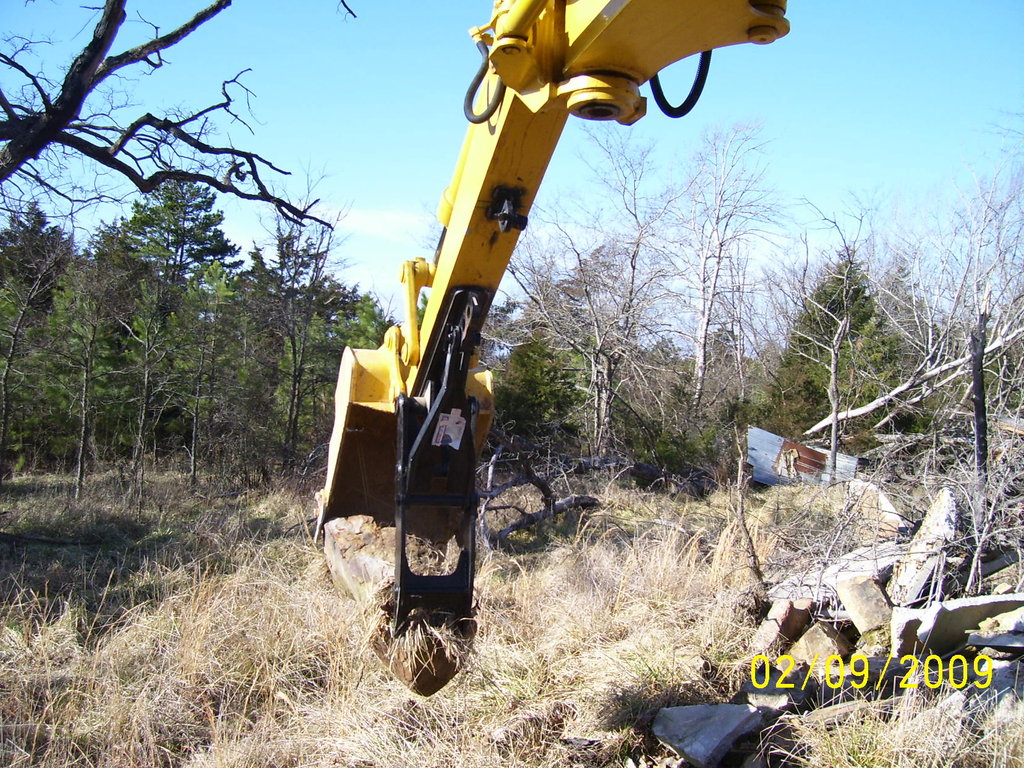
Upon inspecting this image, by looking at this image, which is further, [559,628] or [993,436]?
[993,436]

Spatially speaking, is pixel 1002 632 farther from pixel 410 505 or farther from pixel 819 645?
pixel 410 505

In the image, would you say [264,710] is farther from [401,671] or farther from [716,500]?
[716,500]

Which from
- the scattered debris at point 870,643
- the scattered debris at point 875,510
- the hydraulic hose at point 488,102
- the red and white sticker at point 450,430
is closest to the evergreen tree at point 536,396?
the scattered debris at point 875,510

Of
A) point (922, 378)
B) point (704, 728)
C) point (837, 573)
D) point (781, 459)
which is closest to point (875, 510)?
point (837, 573)

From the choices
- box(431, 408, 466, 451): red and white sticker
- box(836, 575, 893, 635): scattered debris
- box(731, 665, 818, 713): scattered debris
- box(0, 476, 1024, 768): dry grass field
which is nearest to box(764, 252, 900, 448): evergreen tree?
box(0, 476, 1024, 768): dry grass field

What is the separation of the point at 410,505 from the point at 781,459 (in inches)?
435

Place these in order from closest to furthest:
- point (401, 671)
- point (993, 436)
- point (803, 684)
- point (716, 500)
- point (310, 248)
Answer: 1. point (401, 671)
2. point (803, 684)
3. point (993, 436)
4. point (716, 500)
5. point (310, 248)

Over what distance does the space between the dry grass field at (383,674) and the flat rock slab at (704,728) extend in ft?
0.38

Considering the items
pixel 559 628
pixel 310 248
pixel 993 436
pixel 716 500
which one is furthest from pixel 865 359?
pixel 559 628

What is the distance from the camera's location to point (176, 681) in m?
4.74

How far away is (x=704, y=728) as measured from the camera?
4.00m

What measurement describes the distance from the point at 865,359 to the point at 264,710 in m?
12.8

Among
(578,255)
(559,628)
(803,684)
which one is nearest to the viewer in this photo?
(803,684)

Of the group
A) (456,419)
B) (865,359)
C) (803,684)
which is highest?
(865,359)
